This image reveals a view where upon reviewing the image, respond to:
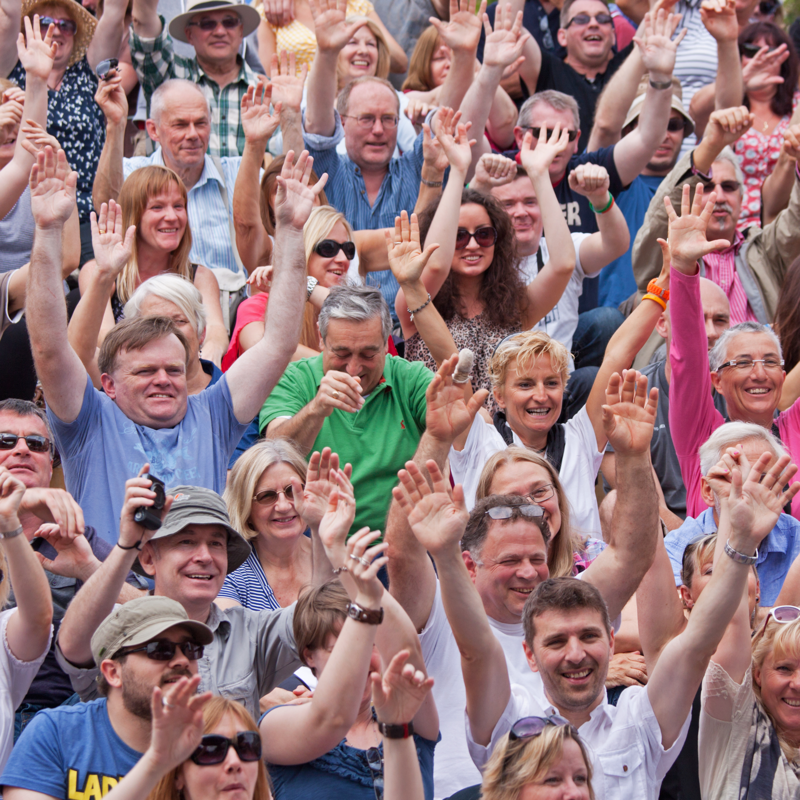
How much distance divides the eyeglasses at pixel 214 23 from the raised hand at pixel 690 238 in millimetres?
3329

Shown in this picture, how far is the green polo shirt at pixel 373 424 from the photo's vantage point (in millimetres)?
4926

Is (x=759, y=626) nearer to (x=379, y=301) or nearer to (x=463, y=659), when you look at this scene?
(x=463, y=659)

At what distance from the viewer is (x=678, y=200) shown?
21.7 feet

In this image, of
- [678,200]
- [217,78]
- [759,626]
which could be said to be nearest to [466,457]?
[759,626]

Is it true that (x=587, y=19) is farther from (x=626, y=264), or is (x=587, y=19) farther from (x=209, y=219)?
(x=209, y=219)

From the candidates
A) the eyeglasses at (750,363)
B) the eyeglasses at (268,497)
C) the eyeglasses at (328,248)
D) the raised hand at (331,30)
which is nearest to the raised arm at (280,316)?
the eyeglasses at (268,497)

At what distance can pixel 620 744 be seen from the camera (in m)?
3.67

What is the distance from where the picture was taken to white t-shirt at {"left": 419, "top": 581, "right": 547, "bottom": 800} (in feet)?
12.6

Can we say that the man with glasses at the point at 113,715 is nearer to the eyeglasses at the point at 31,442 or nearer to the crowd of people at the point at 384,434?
the crowd of people at the point at 384,434

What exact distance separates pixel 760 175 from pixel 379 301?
3805 millimetres

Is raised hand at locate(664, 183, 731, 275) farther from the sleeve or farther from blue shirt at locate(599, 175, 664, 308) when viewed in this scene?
blue shirt at locate(599, 175, 664, 308)

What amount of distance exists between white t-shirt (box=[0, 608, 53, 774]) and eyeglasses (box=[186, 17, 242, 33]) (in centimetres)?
451

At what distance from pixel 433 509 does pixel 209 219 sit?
3494mm

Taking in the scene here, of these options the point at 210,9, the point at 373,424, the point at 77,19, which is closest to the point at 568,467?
the point at 373,424
